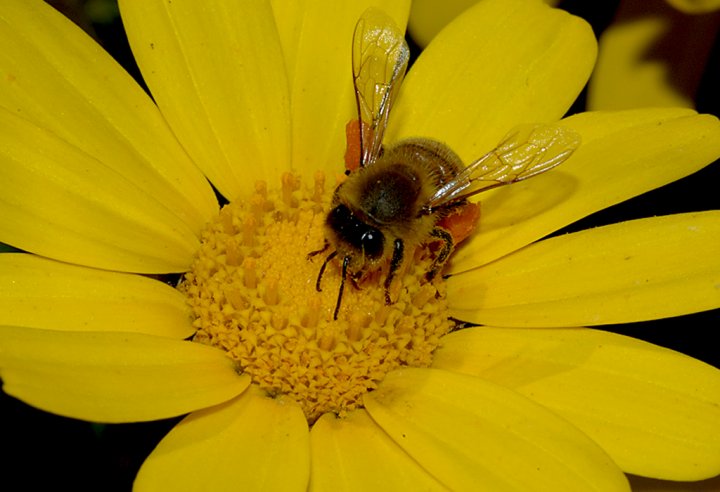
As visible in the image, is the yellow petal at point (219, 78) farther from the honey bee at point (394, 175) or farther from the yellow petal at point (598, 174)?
the yellow petal at point (598, 174)

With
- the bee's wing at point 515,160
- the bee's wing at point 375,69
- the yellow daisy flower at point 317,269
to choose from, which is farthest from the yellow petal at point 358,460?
the bee's wing at point 375,69

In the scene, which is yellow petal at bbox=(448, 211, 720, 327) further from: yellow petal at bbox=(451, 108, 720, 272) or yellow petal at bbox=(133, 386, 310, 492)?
yellow petal at bbox=(133, 386, 310, 492)

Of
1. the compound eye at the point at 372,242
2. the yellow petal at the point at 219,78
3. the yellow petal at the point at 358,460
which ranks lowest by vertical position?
the yellow petal at the point at 358,460

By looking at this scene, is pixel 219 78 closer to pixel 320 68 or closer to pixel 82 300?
pixel 320 68

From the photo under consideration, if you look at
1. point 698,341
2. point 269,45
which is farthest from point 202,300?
point 698,341

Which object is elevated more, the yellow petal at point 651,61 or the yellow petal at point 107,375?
the yellow petal at point 651,61

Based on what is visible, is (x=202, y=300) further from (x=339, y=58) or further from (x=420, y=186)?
(x=339, y=58)

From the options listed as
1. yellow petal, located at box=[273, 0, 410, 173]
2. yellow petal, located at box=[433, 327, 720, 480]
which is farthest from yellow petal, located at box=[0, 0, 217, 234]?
yellow petal, located at box=[433, 327, 720, 480]
